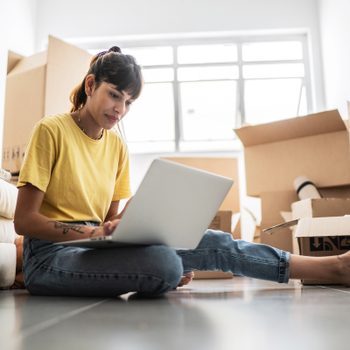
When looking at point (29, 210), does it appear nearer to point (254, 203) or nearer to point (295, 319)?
point (295, 319)

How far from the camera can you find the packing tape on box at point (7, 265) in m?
1.40

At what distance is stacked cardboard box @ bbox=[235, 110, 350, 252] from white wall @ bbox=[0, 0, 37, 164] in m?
1.48

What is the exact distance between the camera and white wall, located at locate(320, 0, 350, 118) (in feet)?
9.19

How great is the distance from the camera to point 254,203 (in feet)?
10.9

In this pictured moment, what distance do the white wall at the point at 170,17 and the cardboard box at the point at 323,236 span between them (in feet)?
7.79

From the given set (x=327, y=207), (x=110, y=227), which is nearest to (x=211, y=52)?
(x=327, y=207)

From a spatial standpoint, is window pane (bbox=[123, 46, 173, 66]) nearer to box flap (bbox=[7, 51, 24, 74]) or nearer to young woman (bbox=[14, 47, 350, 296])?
box flap (bbox=[7, 51, 24, 74])

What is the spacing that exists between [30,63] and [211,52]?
1622mm

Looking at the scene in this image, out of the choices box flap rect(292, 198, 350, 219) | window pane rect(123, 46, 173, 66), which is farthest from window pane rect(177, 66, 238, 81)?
box flap rect(292, 198, 350, 219)

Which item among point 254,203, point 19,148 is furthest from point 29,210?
point 254,203

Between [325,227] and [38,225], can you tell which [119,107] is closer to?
[38,225]

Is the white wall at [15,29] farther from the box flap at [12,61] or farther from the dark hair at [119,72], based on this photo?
the dark hair at [119,72]

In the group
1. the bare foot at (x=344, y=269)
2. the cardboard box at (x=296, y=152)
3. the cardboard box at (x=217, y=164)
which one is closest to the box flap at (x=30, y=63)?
the cardboard box at (x=217, y=164)

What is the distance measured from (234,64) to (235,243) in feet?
8.80
